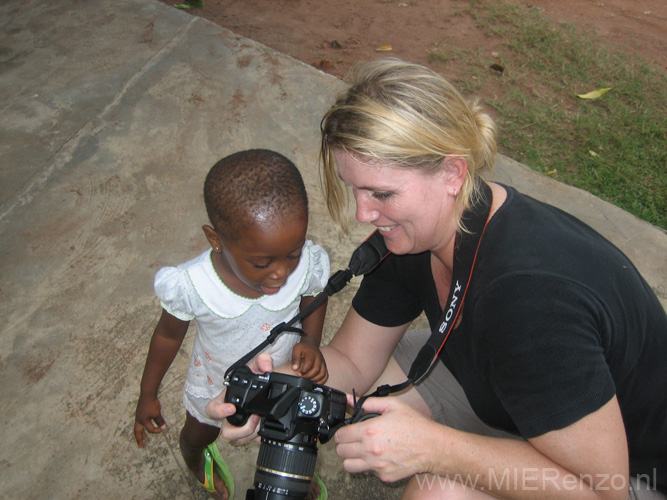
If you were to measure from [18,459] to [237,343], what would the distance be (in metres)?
1.18

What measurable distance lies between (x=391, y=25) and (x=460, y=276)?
4132 mm

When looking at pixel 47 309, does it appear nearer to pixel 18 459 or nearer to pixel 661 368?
pixel 18 459

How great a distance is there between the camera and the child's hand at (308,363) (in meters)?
1.75

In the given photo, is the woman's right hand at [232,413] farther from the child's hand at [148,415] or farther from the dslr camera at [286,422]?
the child's hand at [148,415]

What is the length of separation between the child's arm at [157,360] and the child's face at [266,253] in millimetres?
280

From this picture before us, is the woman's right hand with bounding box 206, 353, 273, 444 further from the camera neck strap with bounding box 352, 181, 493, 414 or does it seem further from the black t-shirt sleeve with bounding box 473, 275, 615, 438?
the black t-shirt sleeve with bounding box 473, 275, 615, 438

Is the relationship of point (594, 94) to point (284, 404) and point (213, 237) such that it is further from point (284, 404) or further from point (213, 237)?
point (284, 404)

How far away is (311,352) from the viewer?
179 cm

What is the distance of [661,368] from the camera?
1506mm

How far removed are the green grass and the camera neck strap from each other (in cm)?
232

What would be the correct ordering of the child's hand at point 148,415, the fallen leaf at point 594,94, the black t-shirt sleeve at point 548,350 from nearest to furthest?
the black t-shirt sleeve at point 548,350
the child's hand at point 148,415
the fallen leaf at point 594,94

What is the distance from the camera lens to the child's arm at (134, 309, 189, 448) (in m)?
1.79

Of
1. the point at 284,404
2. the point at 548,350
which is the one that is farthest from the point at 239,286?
the point at 548,350

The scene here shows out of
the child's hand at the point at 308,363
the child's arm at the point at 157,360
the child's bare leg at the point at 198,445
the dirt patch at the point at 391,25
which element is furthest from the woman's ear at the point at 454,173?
the dirt patch at the point at 391,25
